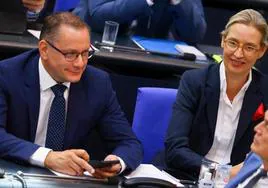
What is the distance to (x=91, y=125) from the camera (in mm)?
3027

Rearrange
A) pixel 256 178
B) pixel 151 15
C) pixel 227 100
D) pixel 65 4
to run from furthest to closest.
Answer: pixel 65 4 → pixel 151 15 → pixel 227 100 → pixel 256 178

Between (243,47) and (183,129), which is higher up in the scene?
(243,47)

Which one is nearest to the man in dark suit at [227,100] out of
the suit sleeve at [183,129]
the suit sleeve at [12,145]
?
the suit sleeve at [183,129]

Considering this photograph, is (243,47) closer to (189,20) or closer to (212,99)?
(212,99)

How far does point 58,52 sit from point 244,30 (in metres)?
0.87

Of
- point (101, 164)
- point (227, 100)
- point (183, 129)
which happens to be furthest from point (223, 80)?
point (101, 164)

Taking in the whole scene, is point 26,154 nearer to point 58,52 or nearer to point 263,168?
point 58,52

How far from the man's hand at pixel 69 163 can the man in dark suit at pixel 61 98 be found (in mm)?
177

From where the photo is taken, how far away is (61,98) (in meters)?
2.92

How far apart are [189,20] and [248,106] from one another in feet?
4.14

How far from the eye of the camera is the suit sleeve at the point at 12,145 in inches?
103

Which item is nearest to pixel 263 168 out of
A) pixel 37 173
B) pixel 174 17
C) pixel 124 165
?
pixel 124 165

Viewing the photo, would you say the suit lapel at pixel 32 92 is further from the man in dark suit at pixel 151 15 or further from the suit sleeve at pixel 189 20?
the suit sleeve at pixel 189 20

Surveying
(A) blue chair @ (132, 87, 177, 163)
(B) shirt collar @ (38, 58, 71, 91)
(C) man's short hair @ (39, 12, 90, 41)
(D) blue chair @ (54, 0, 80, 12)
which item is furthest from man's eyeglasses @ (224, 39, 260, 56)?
(D) blue chair @ (54, 0, 80, 12)
